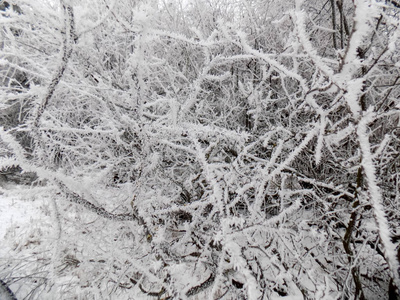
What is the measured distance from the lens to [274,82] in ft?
7.89

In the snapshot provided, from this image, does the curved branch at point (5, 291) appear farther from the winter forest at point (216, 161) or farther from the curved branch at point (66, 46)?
the curved branch at point (66, 46)

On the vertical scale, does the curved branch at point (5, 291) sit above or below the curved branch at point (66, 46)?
below

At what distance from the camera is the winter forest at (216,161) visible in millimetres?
905

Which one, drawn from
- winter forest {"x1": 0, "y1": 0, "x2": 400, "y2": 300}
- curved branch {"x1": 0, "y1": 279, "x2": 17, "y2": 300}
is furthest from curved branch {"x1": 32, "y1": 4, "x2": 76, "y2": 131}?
curved branch {"x1": 0, "y1": 279, "x2": 17, "y2": 300}

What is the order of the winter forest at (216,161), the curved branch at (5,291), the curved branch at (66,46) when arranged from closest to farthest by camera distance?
the curved branch at (66,46) < the winter forest at (216,161) < the curved branch at (5,291)

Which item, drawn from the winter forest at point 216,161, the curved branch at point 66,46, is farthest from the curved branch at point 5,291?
the curved branch at point 66,46

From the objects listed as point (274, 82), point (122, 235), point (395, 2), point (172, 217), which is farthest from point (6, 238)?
point (395, 2)

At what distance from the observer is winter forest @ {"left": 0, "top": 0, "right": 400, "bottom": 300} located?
905mm

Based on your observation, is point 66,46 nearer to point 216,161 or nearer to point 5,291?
point 216,161

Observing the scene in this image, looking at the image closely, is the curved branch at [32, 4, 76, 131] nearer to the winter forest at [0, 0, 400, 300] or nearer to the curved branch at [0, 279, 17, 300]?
the winter forest at [0, 0, 400, 300]

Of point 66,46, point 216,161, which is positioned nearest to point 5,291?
point 216,161

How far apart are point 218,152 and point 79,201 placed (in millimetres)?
1438

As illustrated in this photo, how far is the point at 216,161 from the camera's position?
2143 millimetres

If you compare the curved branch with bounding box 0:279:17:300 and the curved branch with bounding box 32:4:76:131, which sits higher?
the curved branch with bounding box 32:4:76:131
